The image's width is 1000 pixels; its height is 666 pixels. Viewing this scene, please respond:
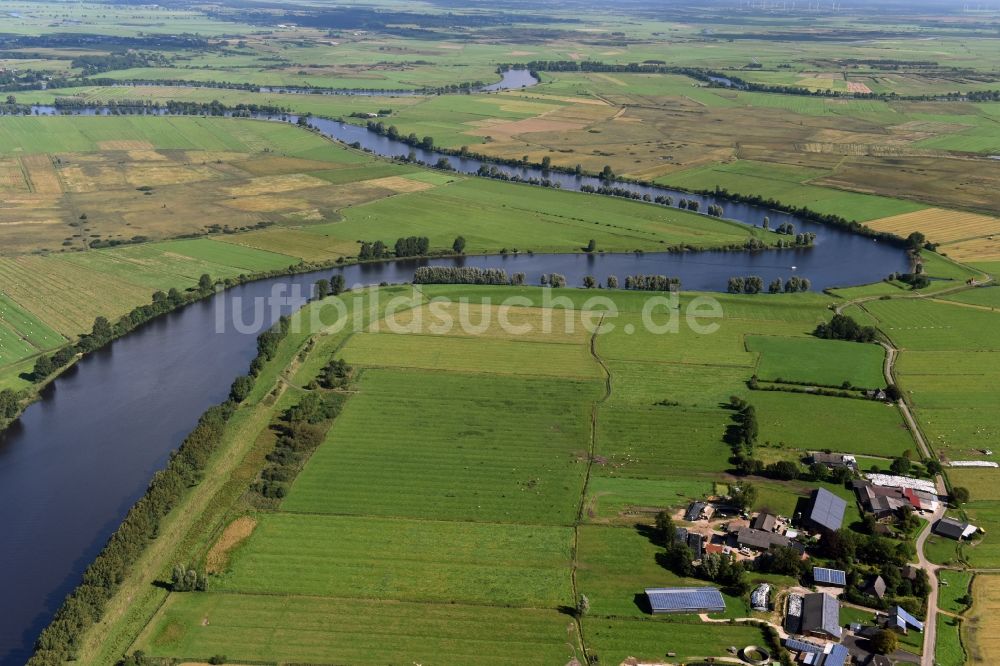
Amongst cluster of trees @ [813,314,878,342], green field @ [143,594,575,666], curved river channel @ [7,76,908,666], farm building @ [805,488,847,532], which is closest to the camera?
green field @ [143,594,575,666]

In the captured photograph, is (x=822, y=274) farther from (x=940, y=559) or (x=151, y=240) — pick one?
(x=151, y=240)

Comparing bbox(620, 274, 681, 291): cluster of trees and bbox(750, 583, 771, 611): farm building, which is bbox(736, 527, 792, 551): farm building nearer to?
bbox(750, 583, 771, 611): farm building

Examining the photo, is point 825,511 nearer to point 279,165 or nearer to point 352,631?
point 352,631

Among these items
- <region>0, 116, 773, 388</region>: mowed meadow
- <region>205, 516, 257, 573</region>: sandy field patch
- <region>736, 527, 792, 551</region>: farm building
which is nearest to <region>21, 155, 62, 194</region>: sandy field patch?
<region>0, 116, 773, 388</region>: mowed meadow

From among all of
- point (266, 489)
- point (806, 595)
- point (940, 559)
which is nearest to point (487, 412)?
point (266, 489)

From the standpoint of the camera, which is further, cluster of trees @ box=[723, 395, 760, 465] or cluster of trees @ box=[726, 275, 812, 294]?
cluster of trees @ box=[726, 275, 812, 294]

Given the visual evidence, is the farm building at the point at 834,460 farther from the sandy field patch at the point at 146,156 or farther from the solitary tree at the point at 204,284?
the sandy field patch at the point at 146,156

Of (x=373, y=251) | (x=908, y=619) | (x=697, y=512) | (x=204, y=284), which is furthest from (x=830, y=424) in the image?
(x=204, y=284)
